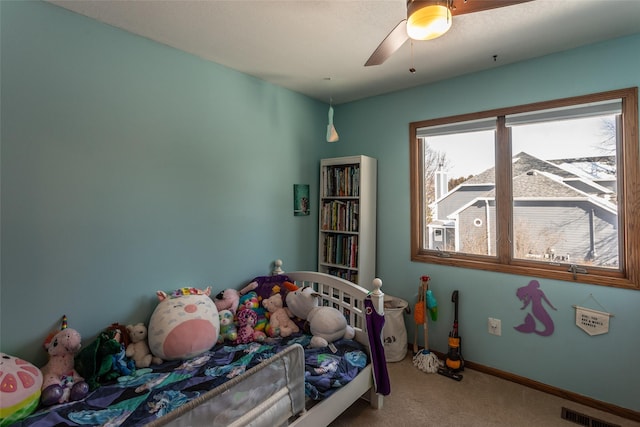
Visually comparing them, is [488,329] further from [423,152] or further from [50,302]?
[50,302]

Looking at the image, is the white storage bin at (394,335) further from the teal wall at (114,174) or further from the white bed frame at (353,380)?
the teal wall at (114,174)

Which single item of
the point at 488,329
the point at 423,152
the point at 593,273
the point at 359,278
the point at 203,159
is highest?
the point at 423,152

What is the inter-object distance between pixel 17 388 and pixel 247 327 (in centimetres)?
119

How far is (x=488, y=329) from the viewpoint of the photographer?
256 cm

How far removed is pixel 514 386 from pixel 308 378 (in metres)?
1.76

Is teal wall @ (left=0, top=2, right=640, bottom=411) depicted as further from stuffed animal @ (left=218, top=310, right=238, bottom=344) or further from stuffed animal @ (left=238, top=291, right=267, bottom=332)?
stuffed animal @ (left=218, top=310, right=238, bottom=344)

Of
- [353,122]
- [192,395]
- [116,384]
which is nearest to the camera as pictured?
[192,395]

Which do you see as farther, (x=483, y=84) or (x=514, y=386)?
(x=483, y=84)

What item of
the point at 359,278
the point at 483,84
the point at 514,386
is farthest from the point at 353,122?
the point at 514,386

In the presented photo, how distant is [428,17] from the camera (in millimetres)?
1228

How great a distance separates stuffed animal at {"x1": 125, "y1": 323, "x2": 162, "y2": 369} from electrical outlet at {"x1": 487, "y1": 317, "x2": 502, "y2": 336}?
2.52m

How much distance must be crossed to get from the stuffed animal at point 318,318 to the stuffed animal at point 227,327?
17.4 inches

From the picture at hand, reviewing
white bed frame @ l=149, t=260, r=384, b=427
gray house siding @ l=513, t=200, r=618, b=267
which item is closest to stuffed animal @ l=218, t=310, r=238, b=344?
white bed frame @ l=149, t=260, r=384, b=427

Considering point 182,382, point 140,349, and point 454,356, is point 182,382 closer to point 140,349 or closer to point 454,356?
point 140,349
